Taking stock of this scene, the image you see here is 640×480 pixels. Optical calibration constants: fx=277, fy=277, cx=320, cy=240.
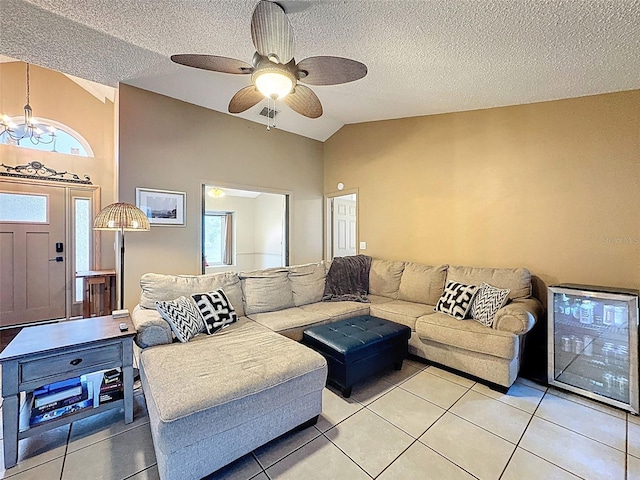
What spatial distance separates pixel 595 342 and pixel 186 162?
4.81m

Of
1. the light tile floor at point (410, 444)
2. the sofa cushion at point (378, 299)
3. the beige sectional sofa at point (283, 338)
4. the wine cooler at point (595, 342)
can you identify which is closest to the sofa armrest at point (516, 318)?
the beige sectional sofa at point (283, 338)

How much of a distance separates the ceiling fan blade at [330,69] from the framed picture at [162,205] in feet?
8.10

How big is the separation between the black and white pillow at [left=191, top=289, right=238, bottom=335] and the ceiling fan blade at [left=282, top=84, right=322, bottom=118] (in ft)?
6.13

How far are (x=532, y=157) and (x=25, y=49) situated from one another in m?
5.02

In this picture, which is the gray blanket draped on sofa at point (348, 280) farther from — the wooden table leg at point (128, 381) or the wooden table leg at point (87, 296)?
the wooden table leg at point (87, 296)

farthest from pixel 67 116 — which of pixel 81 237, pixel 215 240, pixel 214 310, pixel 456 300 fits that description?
pixel 456 300

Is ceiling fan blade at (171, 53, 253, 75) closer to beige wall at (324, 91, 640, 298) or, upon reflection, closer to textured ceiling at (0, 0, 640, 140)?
textured ceiling at (0, 0, 640, 140)

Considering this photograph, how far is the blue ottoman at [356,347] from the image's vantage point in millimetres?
2266

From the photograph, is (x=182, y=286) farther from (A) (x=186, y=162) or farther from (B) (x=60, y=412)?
(A) (x=186, y=162)

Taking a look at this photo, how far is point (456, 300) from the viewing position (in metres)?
2.91

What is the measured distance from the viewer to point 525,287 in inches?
113

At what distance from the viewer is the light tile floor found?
155 cm

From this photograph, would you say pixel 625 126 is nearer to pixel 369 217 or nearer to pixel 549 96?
pixel 549 96

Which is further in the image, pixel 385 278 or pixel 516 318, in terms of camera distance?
pixel 385 278
